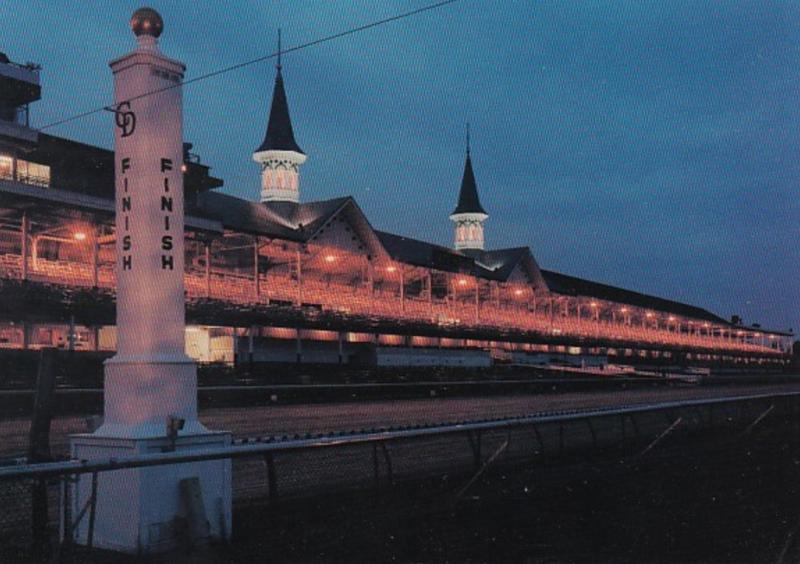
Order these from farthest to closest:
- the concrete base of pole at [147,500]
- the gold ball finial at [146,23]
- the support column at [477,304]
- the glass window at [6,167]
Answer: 1. the support column at [477,304]
2. the glass window at [6,167]
3. the gold ball finial at [146,23]
4. the concrete base of pole at [147,500]

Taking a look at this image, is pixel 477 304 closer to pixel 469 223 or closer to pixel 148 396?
pixel 469 223

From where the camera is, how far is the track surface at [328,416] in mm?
13703

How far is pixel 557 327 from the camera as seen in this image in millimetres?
91438

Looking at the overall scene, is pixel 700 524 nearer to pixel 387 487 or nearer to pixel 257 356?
pixel 387 487

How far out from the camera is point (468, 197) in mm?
121125

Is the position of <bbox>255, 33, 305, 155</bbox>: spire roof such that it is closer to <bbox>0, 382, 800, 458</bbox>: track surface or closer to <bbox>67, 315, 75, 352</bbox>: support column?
<bbox>67, 315, 75, 352</bbox>: support column

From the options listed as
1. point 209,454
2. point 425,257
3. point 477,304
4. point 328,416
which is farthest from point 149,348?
point 477,304

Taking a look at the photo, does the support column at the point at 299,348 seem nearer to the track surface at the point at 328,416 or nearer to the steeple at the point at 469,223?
the track surface at the point at 328,416

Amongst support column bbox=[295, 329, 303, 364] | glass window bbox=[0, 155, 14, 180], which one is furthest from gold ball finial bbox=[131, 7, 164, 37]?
support column bbox=[295, 329, 303, 364]

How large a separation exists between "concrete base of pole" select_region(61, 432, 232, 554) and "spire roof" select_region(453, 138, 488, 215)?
110650 mm

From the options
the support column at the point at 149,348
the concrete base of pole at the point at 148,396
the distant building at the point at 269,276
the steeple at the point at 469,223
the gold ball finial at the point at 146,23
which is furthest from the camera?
the steeple at the point at 469,223

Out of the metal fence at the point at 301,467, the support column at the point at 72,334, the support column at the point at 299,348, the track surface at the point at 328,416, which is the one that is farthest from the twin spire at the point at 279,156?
the metal fence at the point at 301,467

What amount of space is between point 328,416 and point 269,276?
3788 cm

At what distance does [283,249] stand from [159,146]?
45.8 m
